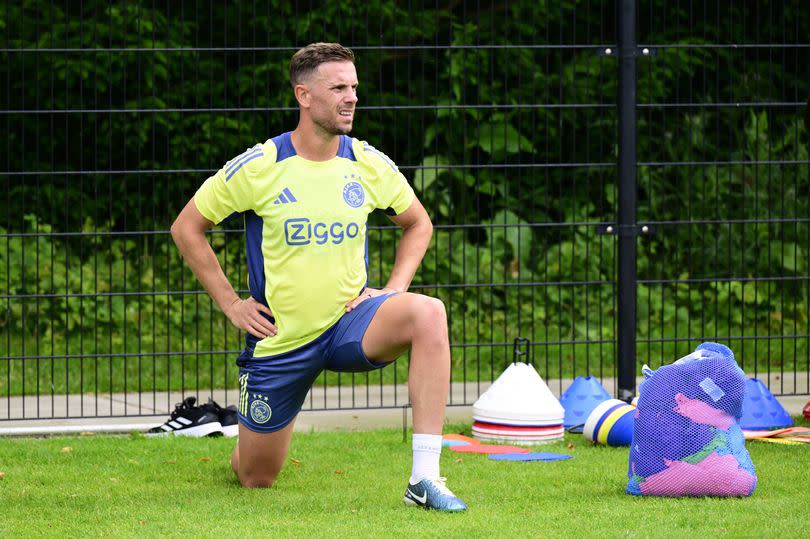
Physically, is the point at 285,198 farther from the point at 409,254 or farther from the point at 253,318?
the point at 409,254

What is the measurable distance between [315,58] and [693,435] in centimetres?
200

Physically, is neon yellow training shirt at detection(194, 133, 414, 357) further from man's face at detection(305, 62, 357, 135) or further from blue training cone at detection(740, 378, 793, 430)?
blue training cone at detection(740, 378, 793, 430)

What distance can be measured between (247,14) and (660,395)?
717 centimetres

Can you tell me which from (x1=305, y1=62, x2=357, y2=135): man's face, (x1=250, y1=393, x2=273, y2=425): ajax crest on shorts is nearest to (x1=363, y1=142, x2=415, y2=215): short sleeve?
(x1=305, y1=62, x2=357, y2=135): man's face

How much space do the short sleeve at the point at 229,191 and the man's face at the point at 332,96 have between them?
291 millimetres

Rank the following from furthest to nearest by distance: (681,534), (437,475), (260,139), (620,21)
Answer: (260,139) < (620,21) < (437,475) < (681,534)

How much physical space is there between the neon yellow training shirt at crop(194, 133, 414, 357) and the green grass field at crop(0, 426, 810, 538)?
676 mm

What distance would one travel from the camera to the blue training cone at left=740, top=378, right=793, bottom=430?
714 centimetres

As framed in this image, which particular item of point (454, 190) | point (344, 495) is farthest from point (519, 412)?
point (454, 190)

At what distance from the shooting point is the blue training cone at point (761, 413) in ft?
23.4

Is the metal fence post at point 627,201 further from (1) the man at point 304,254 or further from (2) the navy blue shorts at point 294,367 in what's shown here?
(2) the navy blue shorts at point 294,367

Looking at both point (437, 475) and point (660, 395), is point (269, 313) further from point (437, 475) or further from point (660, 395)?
point (660, 395)

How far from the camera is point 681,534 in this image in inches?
186

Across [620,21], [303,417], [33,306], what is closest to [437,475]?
[303,417]
